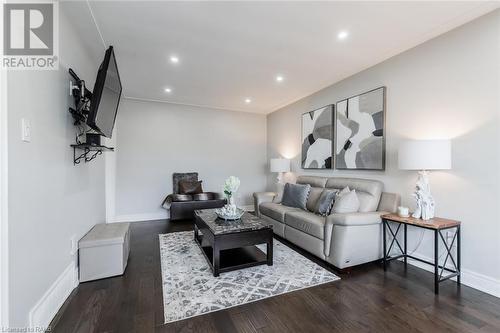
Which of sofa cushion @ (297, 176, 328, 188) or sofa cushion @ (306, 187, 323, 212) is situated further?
sofa cushion @ (297, 176, 328, 188)

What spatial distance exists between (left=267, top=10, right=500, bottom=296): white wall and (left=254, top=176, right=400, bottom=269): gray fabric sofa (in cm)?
28

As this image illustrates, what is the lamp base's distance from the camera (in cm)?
238

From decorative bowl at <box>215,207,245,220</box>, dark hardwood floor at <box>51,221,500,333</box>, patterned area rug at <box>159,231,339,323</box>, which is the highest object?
decorative bowl at <box>215,207,245,220</box>

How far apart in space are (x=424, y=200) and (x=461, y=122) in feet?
2.91

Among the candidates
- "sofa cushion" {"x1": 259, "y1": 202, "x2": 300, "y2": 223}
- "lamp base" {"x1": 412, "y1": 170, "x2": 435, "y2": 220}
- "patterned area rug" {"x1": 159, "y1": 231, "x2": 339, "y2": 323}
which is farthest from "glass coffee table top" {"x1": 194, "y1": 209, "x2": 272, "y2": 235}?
"lamp base" {"x1": 412, "y1": 170, "x2": 435, "y2": 220}

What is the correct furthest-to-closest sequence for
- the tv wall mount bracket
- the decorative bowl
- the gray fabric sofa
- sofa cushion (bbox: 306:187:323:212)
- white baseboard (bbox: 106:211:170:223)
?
white baseboard (bbox: 106:211:170:223), sofa cushion (bbox: 306:187:323:212), the decorative bowl, the gray fabric sofa, the tv wall mount bracket

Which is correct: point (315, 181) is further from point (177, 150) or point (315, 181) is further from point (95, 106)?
point (95, 106)

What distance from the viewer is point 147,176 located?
195 inches

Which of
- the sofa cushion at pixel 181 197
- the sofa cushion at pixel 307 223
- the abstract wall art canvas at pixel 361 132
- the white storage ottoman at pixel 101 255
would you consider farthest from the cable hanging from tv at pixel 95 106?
the abstract wall art canvas at pixel 361 132

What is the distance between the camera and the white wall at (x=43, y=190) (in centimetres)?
133

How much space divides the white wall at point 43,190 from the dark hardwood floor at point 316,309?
0.32m

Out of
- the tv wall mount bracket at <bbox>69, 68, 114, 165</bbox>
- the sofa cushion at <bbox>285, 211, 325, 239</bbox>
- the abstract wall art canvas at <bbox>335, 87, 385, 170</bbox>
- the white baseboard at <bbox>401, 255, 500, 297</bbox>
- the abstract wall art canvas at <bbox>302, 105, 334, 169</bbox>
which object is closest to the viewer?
the white baseboard at <bbox>401, 255, 500, 297</bbox>

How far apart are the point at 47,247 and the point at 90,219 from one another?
3.59 feet

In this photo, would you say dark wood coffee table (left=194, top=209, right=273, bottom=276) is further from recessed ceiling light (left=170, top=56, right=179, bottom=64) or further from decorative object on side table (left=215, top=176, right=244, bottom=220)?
recessed ceiling light (left=170, top=56, right=179, bottom=64)
